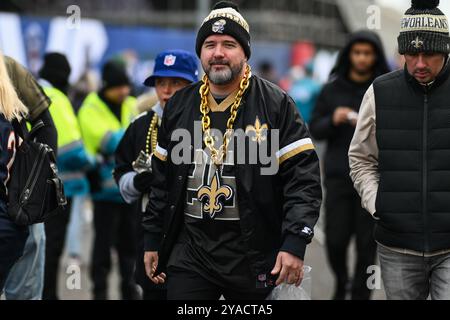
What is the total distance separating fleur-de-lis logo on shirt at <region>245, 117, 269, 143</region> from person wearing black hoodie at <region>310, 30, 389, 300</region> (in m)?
2.87

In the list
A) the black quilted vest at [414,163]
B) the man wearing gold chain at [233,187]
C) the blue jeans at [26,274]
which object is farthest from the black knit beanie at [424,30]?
the blue jeans at [26,274]

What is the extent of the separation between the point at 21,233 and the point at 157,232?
31.1 inches

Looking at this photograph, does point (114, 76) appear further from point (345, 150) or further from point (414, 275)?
point (414, 275)

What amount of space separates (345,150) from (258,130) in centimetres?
305

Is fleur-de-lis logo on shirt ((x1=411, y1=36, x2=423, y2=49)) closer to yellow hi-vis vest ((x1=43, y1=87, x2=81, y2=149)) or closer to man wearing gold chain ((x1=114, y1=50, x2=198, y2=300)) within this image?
man wearing gold chain ((x1=114, y1=50, x2=198, y2=300))

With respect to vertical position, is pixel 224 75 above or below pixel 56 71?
below

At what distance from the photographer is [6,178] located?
478cm

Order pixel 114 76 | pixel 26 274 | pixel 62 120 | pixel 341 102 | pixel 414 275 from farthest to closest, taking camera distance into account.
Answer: pixel 114 76 < pixel 341 102 < pixel 62 120 < pixel 26 274 < pixel 414 275

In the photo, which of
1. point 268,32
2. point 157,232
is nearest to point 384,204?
point 157,232

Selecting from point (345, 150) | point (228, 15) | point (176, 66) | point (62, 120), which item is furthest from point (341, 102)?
point (228, 15)

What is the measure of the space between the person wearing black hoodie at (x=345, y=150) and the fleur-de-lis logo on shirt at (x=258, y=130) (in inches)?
113

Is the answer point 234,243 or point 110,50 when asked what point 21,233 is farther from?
point 110,50

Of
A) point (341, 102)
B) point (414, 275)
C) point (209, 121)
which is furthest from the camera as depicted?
point (341, 102)

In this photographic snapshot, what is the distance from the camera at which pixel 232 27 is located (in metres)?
4.89
